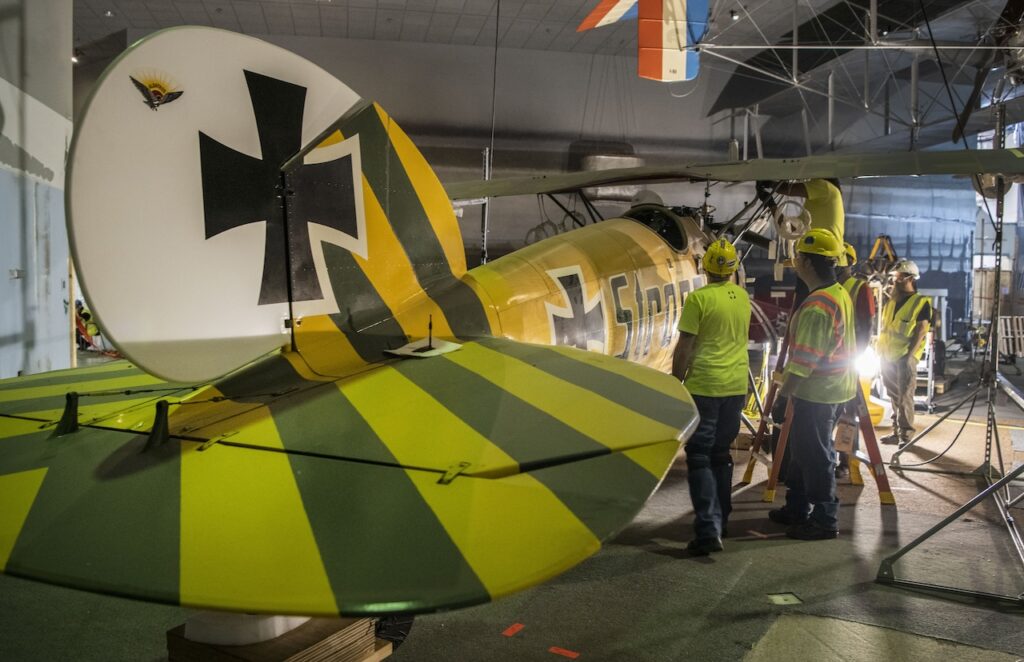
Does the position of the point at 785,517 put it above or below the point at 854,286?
below

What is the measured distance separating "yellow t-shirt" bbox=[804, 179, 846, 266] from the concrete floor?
8.41 feet

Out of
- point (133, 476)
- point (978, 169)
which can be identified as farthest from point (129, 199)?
point (978, 169)

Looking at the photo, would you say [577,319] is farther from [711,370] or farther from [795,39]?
[795,39]

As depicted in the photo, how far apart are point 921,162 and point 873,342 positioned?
3.70 meters

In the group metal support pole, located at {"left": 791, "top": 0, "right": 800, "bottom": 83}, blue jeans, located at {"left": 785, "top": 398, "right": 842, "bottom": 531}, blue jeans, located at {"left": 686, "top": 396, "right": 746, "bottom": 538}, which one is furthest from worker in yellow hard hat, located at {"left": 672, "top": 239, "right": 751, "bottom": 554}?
metal support pole, located at {"left": 791, "top": 0, "right": 800, "bottom": 83}

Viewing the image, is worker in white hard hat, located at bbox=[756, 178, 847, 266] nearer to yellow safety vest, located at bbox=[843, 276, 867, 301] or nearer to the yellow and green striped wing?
yellow safety vest, located at bbox=[843, 276, 867, 301]

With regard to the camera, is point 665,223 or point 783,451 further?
point 665,223

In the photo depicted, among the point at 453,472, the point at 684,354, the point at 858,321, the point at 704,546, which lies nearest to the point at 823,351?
the point at 684,354

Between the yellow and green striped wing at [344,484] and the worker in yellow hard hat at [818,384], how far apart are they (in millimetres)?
2703

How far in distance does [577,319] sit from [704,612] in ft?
5.64

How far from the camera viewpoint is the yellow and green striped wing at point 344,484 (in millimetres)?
1487

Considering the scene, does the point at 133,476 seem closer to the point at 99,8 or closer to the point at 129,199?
the point at 129,199

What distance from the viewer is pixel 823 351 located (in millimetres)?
4750

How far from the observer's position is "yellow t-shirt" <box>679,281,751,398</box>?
4.47 meters
